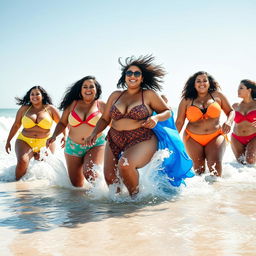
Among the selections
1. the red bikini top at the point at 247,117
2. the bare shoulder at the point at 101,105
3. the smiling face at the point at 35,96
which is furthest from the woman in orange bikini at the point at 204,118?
the smiling face at the point at 35,96

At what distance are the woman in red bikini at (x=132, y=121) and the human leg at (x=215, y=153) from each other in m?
2.03

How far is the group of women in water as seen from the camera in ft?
17.7

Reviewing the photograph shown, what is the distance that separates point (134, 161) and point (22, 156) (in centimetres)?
384

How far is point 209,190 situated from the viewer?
5953 mm

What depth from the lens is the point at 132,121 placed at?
5.41 meters

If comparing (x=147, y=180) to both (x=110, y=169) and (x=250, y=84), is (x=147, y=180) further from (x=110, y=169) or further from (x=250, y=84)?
(x=250, y=84)

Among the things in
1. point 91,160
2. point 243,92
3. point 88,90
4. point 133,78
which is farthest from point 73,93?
point 243,92

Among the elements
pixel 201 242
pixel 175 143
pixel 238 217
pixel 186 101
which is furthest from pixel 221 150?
pixel 201 242

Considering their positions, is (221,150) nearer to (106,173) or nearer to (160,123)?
(160,123)

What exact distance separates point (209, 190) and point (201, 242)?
2.54 m

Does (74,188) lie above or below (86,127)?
below

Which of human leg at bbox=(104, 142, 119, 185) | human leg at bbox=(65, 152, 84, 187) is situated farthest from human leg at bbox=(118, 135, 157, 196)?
human leg at bbox=(65, 152, 84, 187)

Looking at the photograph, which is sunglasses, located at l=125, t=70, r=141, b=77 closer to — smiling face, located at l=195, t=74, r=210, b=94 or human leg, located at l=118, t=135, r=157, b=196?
human leg, located at l=118, t=135, r=157, b=196

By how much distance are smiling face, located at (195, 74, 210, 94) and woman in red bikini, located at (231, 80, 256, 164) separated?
2.19 metres
